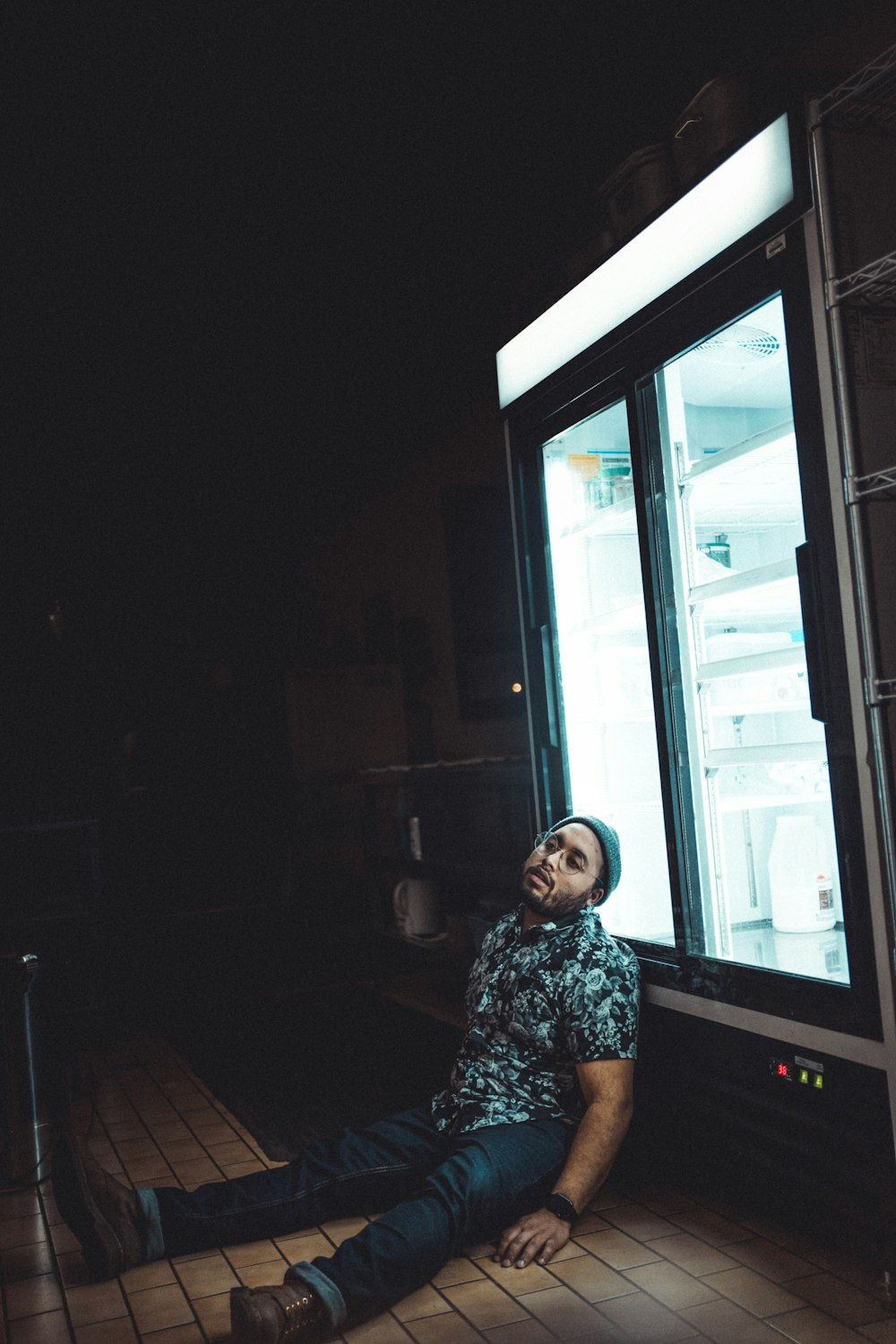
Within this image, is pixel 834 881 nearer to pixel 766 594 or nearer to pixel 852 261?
pixel 766 594

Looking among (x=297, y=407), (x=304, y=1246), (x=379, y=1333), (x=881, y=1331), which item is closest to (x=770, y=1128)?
(x=881, y=1331)

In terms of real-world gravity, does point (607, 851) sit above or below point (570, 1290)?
above

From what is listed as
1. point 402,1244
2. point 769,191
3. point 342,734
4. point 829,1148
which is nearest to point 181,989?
point 342,734

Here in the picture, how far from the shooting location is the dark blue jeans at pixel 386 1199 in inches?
79.6

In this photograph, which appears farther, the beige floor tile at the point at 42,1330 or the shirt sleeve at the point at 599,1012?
the shirt sleeve at the point at 599,1012

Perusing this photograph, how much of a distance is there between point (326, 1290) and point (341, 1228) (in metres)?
0.62

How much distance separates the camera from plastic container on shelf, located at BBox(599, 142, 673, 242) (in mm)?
2469

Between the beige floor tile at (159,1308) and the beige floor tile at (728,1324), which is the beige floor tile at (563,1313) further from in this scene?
the beige floor tile at (159,1308)

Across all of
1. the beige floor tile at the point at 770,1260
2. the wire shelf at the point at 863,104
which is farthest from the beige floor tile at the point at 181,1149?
the wire shelf at the point at 863,104

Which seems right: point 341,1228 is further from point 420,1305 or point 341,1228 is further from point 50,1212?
point 50,1212

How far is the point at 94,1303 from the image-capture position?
223cm

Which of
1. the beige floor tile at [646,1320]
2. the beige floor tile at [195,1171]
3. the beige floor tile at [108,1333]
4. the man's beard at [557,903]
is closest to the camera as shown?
the beige floor tile at [646,1320]

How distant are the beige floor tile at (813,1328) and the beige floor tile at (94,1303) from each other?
1244 millimetres

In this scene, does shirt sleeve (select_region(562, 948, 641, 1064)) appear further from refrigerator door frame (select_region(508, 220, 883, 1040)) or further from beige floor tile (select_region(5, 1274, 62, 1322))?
beige floor tile (select_region(5, 1274, 62, 1322))
